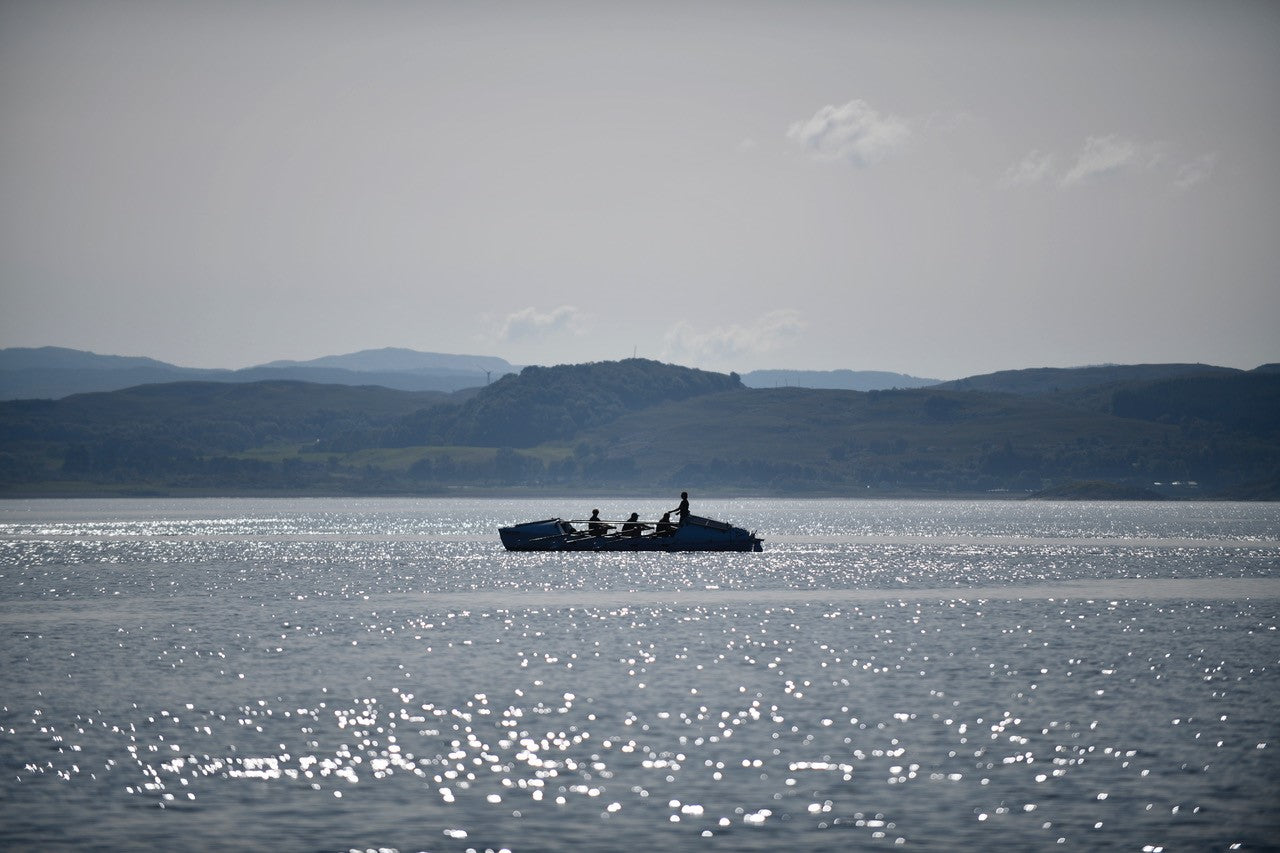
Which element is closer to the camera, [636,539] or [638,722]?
[638,722]

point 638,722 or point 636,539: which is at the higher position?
point 636,539

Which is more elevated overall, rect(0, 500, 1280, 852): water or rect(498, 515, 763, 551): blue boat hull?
rect(498, 515, 763, 551): blue boat hull

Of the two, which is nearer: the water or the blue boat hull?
the water

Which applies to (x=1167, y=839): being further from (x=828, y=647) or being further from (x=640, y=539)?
(x=640, y=539)

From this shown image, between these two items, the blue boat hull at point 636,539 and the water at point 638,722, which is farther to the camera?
the blue boat hull at point 636,539

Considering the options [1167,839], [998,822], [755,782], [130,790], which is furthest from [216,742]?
[1167,839]

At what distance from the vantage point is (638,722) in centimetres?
4441

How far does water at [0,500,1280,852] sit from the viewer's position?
3133cm

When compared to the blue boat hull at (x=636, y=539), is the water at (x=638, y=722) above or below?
below

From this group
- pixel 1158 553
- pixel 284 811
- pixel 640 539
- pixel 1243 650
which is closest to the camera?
pixel 284 811

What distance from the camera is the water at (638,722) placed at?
103 feet

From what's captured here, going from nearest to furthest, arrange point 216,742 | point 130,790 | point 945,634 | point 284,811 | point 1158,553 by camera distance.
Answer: point 284,811, point 130,790, point 216,742, point 945,634, point 1158,553

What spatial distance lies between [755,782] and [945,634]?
38632 millimetres

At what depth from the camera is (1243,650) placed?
64500mm
